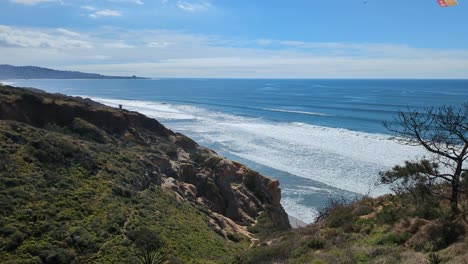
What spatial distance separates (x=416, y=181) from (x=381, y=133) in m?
42.7

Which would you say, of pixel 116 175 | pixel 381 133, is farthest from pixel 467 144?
pixel 381 133

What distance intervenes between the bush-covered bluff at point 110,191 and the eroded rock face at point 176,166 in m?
0.08

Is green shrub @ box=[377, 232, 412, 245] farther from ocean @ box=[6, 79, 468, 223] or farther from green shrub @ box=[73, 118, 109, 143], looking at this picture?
green shrub @ box=[73, 118, 109, 143]

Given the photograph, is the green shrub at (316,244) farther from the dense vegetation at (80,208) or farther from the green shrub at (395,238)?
the dense vegetation at (80,208)

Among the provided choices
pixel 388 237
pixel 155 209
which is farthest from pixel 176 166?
pixel 388 237

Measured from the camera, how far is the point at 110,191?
21.5 meters

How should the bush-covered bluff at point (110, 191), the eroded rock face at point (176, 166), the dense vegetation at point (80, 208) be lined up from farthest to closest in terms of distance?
the eroded rock face at point (176, 166)
the bush-covered bluff at point (110, 191)
the dense vegetation at point (80, 208)

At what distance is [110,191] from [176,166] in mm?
9085

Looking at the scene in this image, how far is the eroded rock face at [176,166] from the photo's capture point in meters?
27.8

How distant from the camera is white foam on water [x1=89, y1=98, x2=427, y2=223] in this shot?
35.1 m

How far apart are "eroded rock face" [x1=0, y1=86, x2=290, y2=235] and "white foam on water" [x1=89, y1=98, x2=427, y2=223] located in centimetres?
280

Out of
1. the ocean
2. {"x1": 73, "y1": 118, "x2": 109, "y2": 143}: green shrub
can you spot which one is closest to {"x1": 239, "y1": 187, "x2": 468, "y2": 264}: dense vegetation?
the ocean

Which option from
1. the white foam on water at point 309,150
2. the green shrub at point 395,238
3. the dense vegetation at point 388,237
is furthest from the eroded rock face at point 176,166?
the green shrub at point 395,238

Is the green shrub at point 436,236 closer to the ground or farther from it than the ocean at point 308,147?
farther from it
